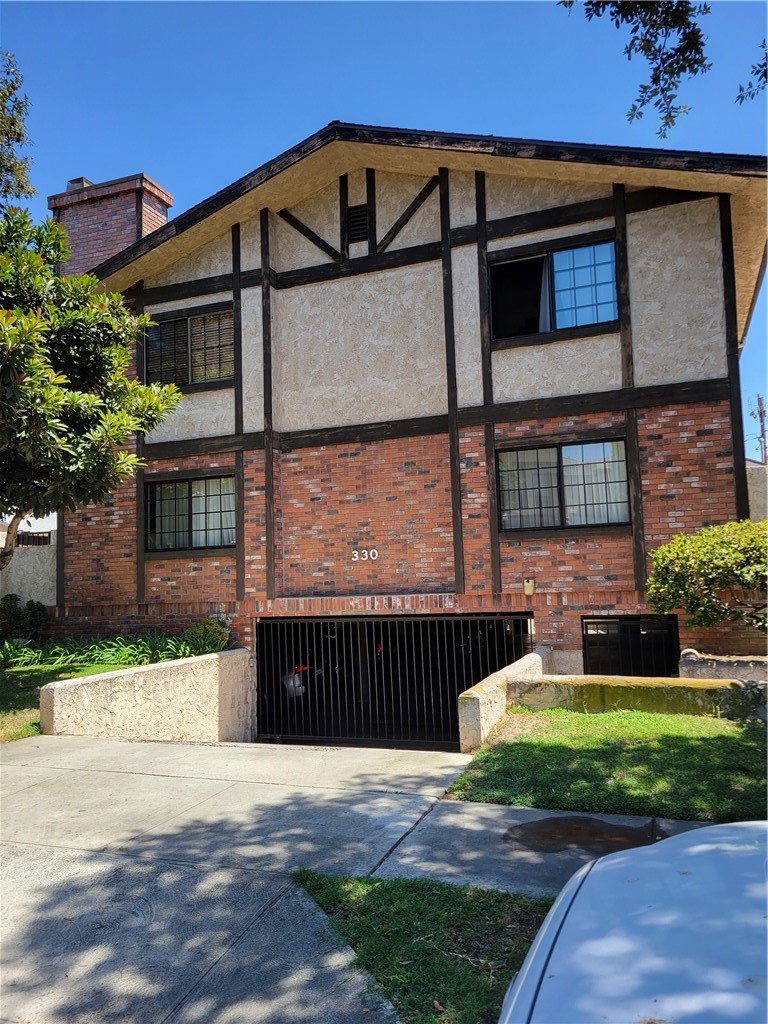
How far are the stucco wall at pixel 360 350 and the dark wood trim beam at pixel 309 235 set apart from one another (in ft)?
1.86

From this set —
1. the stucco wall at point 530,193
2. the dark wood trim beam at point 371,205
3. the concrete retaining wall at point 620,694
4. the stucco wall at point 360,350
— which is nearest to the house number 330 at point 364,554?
the stucco wall at point 360,350

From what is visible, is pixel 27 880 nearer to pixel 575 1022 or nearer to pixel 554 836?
pixel 554 836

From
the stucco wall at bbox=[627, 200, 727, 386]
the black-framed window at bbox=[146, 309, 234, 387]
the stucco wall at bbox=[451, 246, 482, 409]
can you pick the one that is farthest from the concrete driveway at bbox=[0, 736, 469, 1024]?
the black-framed window at bbox=[146, 309, 234, 387]

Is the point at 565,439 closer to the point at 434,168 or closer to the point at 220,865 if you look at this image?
the point at 434,168

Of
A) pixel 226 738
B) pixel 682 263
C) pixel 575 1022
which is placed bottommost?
pixel 226 738

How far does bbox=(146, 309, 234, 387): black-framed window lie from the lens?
13852 millimetres

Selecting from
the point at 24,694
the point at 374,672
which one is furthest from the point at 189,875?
the point at 374,672

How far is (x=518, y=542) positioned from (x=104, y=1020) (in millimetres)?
9163

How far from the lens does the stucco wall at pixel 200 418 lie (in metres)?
13.6

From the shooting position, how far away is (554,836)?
4953 mm

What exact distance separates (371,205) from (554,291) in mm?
3770

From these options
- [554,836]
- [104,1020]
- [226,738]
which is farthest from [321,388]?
[104,1020]

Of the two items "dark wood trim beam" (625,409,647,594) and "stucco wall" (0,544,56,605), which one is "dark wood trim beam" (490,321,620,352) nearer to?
"dark wood trim beam" (625,409,647,594)

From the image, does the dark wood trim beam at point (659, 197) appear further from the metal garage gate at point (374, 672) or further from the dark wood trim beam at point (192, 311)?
the dark wood trim beam at point (192, 311)
